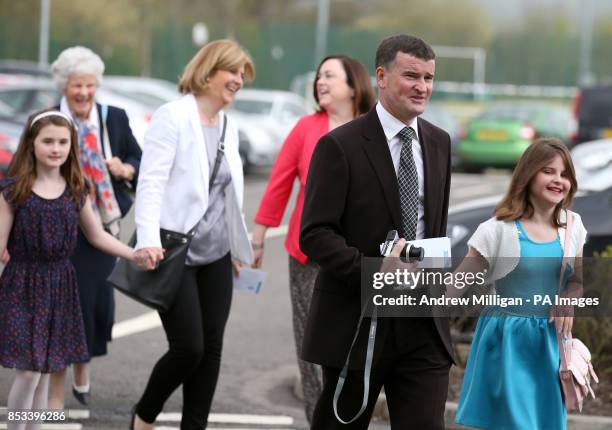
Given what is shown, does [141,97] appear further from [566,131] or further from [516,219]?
[516,219]

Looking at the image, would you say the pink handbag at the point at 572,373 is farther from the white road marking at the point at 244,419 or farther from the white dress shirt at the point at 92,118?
the white dress shirt at the point at 92,118

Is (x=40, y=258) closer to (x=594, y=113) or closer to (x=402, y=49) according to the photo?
(x=402, y=49)

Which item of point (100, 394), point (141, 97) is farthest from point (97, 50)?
point (100, 394)

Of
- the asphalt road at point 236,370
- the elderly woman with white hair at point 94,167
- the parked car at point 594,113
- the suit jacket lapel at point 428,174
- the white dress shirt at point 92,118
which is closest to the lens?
the suit jacket lapel at point 428,174

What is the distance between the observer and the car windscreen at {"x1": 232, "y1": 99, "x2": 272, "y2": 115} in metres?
25.9

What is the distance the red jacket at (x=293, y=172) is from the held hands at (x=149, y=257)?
0.77 m

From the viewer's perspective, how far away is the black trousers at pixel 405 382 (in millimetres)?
4453

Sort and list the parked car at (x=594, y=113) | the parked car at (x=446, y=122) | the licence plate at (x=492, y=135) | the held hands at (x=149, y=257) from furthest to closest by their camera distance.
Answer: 1. the parked car at (x=446, y=122)
2. the licence plate at (x=492, y=135)
3. the parked car at (x=594, y=113)
4. the held hands at (x=149, y=257)

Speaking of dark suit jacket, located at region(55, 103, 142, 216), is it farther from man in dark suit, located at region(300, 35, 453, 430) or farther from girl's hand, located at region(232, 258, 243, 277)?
man in dark suit, located at region(300, 35, 453, 430)

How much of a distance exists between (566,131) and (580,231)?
22.8m

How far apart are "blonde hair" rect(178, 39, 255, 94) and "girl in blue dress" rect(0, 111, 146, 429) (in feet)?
1.98

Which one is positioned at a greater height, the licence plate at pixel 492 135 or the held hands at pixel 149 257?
the licence plate at pixel 492 135

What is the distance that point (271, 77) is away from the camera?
136 ft

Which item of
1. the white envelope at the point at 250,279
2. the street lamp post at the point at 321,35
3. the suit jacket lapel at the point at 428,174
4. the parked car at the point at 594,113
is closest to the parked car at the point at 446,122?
the parked car at the point at 594,113
